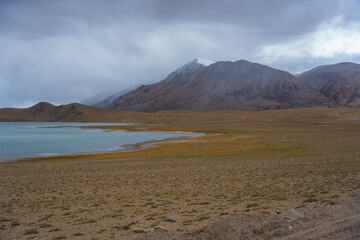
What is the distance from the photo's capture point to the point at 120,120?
5866 inches

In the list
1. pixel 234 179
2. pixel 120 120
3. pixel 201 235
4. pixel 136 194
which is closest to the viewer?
pixel 201 235

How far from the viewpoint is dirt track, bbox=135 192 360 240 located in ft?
20.8

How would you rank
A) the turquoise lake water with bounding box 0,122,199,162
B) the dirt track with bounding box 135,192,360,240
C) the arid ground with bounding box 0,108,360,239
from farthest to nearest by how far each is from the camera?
the turquoise lake water with bounding box 0,122,199,162 < the arid ground with bounding box 0,108,360,239 < the dirt track with bounding box 135,192,360,240

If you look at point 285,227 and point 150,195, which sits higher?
point 285,227

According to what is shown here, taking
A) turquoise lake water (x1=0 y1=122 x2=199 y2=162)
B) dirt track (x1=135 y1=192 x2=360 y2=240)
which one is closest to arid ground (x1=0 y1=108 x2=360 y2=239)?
dirt track (x1=135 y1=192 x2=360 y2=240)

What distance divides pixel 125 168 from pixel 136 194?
866cm

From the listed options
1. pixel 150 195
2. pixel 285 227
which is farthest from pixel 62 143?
pixel 285 227

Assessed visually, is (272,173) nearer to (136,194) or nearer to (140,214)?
(136,194)

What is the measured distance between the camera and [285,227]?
677 cm

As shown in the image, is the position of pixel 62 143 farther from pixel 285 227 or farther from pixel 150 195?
pixel 285 227

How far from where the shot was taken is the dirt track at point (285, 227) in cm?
633

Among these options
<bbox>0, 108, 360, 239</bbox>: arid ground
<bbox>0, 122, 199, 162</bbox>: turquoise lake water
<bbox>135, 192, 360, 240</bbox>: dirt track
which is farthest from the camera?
<bbox>0, 122, 199, 162</bbox>: turquoise lake water

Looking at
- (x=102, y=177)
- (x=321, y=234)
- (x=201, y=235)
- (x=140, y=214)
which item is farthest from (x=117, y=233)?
(x=102, y=177)

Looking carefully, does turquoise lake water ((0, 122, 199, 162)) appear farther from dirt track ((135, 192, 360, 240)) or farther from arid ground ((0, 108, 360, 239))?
dirt track ((135, 192, 360, 240))
